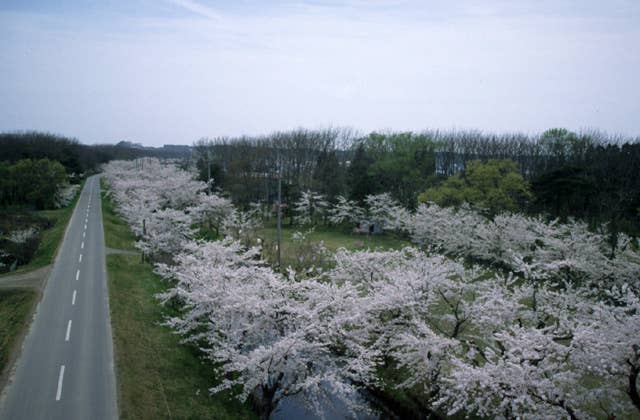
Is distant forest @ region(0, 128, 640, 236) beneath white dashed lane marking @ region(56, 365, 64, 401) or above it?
above

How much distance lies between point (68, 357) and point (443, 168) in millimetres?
47516

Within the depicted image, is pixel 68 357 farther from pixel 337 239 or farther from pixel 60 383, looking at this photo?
pixel 337 239

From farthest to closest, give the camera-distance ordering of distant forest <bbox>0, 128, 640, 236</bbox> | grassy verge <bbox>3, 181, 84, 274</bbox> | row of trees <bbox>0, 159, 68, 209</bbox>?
row of trees <bbox>0, 159, 68, 209</bbox> < distant forest <bbox>0, 128, 640, 236</bbox> < grassy verge <bbox>3, 181, 84, 274</bbox>

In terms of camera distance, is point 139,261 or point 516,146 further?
point 516,146

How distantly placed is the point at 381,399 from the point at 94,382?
372 inches

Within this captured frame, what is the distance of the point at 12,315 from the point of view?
54.9ft

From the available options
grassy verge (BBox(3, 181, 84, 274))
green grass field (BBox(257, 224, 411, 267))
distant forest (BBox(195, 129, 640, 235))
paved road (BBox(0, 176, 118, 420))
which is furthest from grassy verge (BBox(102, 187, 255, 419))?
distant forest (BBox(195, 129, 640, 235))

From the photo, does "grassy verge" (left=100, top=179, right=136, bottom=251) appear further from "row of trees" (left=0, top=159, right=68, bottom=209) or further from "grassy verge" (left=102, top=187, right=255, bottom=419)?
"grassy verge" (left=102, top=187, right=255, bottom=419)

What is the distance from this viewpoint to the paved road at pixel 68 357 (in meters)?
11.0

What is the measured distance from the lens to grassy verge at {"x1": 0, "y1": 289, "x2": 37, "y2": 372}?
14.0 metres

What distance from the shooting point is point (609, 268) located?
20.3 meters

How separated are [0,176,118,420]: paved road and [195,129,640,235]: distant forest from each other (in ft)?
73.6

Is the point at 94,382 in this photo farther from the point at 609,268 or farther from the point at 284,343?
the point at 609,268

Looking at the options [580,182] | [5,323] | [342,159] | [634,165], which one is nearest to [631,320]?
[5,323]
